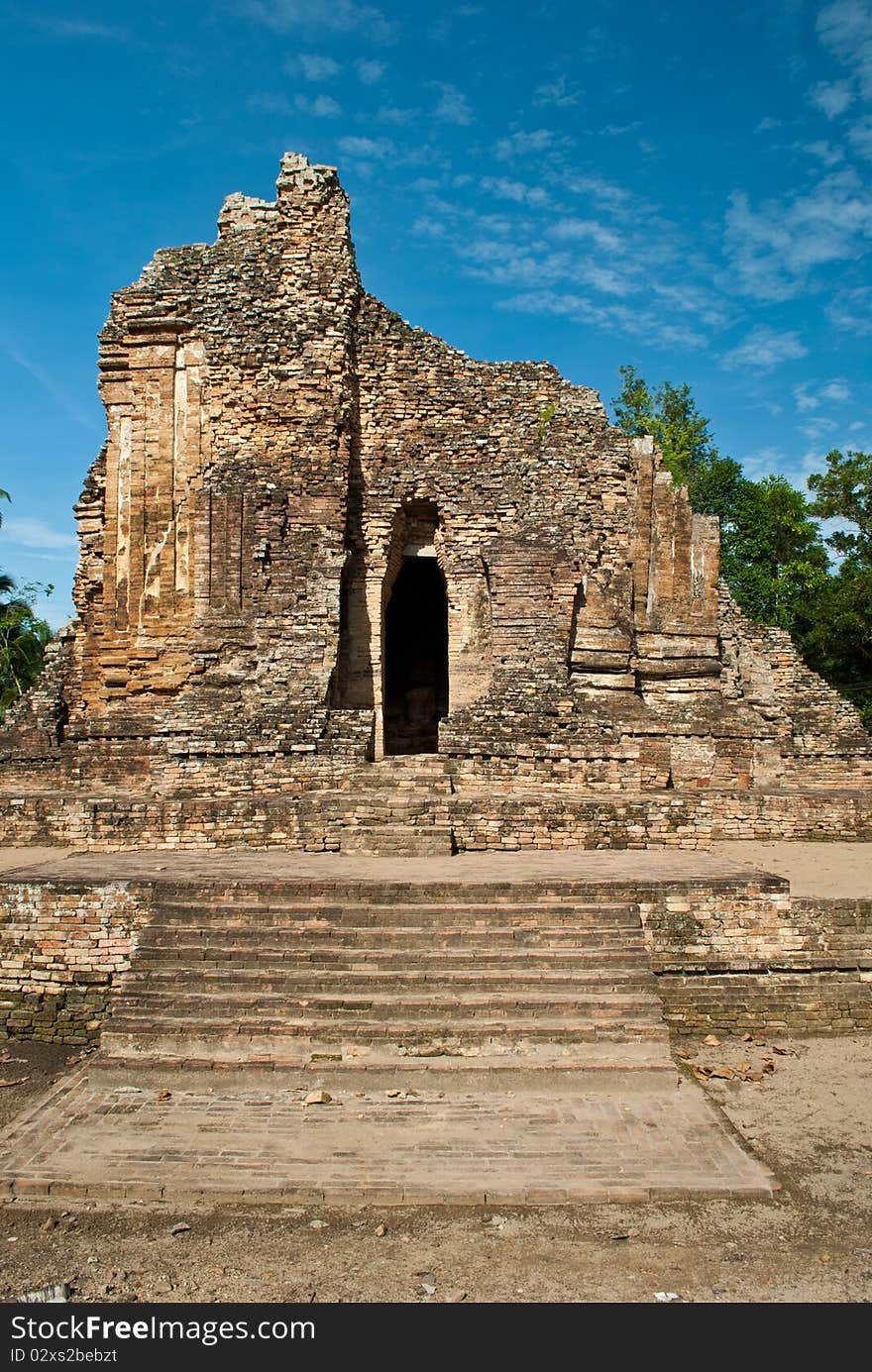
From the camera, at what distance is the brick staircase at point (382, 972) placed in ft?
20.5

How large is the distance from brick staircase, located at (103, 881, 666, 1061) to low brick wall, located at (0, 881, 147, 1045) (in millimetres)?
431

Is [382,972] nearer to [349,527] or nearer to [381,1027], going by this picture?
[381,1027]

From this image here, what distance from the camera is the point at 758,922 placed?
732 centimetres

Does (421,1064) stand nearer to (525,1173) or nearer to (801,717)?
(525,1173)

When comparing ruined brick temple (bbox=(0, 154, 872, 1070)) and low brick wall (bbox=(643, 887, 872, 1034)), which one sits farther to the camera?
low brick wall (bbox=(643, 887, 872, 1034))

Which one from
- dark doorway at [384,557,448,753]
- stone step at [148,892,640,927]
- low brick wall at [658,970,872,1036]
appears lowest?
low brick wall at [658,970,872,1036]

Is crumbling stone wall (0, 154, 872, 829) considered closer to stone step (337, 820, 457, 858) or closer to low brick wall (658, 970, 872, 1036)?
stone step (337, 820, 457, 858)

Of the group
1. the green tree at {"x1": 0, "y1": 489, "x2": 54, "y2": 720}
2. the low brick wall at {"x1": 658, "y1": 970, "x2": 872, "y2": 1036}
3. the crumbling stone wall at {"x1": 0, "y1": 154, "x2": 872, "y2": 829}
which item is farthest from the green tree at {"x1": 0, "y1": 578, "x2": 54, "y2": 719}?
the low brick wall at {"x1": 658, "y1": 970, "x2": 872, "y2": 1036}

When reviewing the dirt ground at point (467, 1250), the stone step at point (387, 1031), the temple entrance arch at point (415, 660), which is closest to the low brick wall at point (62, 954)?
the stone step at point (387, 1031)

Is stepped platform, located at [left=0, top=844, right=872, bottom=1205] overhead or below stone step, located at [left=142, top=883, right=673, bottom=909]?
below

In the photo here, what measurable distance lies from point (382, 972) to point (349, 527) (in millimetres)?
9834

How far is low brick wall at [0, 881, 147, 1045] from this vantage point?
7219 millimetres

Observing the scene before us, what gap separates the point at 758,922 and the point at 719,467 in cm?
2105
